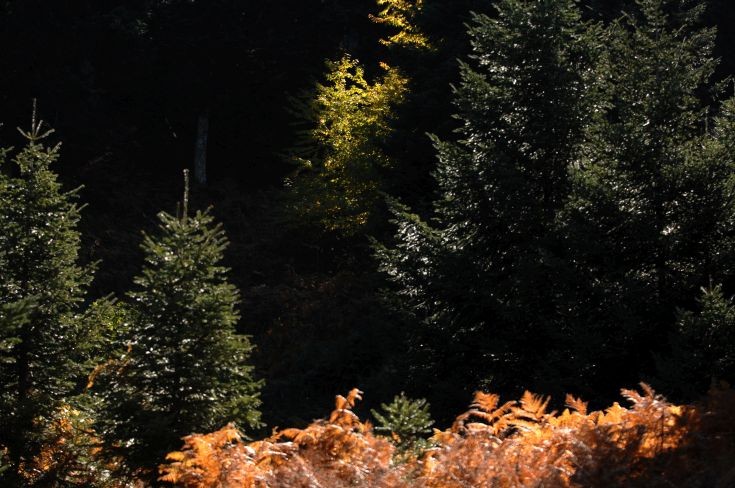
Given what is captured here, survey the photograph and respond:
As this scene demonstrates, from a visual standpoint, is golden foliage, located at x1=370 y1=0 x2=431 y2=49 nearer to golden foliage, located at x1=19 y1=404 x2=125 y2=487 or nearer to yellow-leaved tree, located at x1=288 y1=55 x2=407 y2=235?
yellow-leaved tree, located at x1=288 y1=55 x2=407 y2=235

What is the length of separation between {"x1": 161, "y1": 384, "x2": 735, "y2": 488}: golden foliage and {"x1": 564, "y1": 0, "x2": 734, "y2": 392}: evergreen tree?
14.2 feet

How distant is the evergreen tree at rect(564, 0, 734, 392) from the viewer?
11.3 meters

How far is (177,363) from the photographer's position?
935 cm

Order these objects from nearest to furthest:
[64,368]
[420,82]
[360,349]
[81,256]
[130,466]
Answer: [130,466] → [64,368] → [360,349] → [420,82] → [81,256]

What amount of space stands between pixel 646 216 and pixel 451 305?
11.1ft

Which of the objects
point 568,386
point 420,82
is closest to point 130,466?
point 568,386

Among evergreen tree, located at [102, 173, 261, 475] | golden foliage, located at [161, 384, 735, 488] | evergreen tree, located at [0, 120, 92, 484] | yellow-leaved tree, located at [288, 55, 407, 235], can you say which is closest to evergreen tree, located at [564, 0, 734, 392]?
golden foliage, located at [161, 384, 735, 488]

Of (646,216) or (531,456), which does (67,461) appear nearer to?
(531,456)

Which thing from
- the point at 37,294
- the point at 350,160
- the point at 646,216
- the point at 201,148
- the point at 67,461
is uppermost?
the point at 201,148

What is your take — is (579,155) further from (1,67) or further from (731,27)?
(1,67)

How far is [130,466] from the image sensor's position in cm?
914

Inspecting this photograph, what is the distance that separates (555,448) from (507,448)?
375 mm

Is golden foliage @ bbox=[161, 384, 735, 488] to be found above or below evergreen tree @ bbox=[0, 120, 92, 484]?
below

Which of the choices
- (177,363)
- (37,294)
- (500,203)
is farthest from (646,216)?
(37,294)
